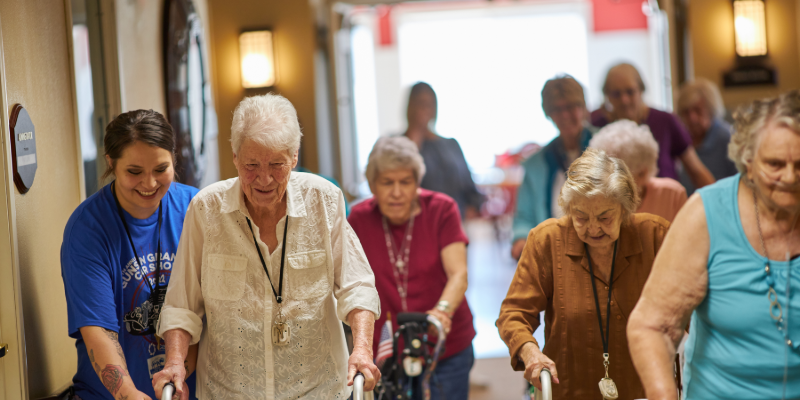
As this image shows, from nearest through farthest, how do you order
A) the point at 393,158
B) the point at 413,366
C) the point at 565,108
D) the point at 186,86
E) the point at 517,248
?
the point at 413,366, the point at 393,158, the point at 517,248, the point at 565,108, the point at 186,86

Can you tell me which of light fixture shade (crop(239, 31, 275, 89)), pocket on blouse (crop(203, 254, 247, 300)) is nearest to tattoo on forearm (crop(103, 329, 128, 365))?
pocket on blouse (crop(203, 254, 247, 300))

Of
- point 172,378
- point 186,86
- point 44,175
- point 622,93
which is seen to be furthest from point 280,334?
point 186,86

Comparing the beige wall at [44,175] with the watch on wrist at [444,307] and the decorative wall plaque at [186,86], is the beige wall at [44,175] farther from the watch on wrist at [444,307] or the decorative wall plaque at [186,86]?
the watch on wrist at [444,307]

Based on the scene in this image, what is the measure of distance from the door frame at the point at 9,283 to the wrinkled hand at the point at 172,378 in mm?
584

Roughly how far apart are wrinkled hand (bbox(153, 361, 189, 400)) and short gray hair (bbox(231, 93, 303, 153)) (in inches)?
23.0

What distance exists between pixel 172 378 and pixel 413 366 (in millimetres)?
919

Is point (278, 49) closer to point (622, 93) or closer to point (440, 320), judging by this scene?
point (622, 93)

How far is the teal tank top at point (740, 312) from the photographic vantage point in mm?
1483

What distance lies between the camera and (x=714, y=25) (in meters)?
5.89

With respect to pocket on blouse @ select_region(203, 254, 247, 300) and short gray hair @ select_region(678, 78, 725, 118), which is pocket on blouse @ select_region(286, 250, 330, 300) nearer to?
pocket on blouse @ select_region(203, 254, 247, 300)

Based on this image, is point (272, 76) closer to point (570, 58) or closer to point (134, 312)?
point (134, 312)

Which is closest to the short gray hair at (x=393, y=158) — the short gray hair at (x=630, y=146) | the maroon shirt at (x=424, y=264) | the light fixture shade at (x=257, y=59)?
the maroon shirt at (x=424, y=264)

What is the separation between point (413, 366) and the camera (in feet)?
8.09

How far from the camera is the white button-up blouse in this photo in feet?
6.23
